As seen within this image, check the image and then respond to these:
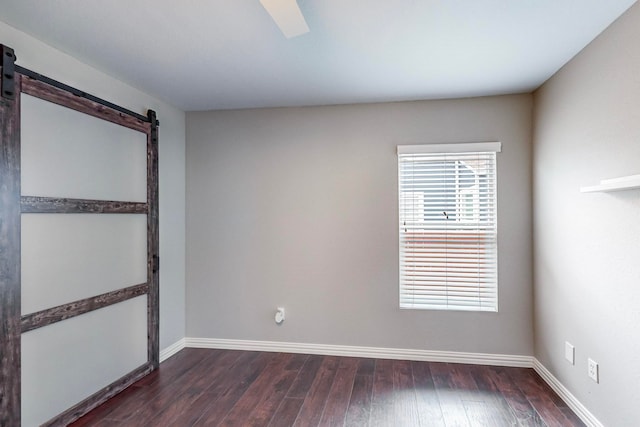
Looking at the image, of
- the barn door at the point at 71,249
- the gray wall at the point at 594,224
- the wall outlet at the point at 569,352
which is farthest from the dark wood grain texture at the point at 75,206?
the wall outlet at the point at 569,352

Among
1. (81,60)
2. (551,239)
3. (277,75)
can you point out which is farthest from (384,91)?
(81,60)

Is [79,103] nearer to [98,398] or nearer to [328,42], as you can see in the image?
[328,42]

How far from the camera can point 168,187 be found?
3547 mm

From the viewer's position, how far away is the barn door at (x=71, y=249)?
6.73 feet

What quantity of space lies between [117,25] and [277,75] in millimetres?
1107

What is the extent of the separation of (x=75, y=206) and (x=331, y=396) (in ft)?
7.36

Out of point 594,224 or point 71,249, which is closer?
point 594,224

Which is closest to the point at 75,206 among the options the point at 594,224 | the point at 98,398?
the point at 98,398

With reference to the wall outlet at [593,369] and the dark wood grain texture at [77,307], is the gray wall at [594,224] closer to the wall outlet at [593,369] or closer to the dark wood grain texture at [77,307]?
the wall outlet at [593,369]

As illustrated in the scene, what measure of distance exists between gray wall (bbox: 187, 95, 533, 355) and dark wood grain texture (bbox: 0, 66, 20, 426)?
179 cm

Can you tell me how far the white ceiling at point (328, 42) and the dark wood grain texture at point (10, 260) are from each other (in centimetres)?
60

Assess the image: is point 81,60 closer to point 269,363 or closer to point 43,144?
point 43,144

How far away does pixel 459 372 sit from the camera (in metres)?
3.16

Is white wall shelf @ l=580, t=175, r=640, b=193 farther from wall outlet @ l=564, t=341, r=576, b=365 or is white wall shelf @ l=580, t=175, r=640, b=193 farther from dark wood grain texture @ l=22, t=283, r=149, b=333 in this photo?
dark wood grain texture @ l=22, t=283, r=149, b=333
